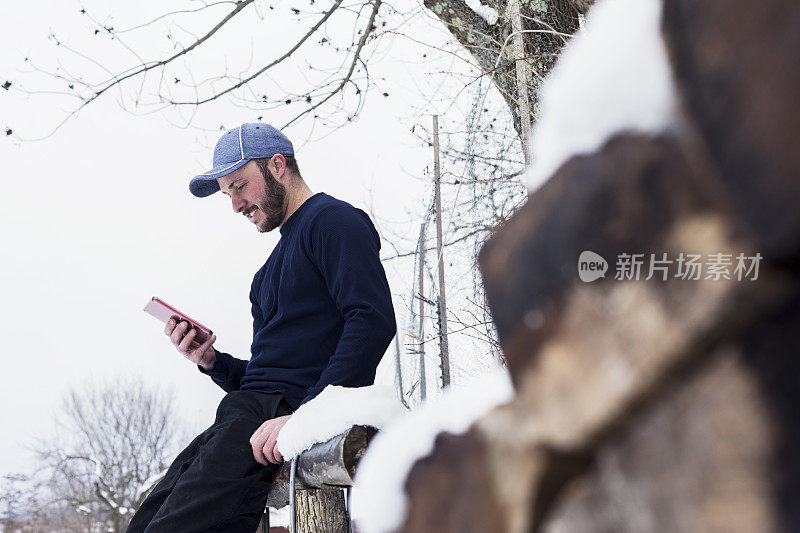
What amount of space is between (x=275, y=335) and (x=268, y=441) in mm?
343

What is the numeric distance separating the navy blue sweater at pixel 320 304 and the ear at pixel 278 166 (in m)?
0.28

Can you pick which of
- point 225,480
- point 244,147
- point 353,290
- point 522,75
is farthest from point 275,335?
point 522,75

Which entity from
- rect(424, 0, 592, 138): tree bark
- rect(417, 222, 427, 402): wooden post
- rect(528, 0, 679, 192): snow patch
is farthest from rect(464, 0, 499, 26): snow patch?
rect(528, 0, 679, 192): snow patch

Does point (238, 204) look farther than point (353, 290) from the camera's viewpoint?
Yes

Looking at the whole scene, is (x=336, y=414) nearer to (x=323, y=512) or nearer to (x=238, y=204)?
(x=323, y=512)

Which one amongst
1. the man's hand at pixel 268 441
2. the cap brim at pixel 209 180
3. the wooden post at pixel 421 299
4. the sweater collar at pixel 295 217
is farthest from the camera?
the wooden post at pixel 421 299

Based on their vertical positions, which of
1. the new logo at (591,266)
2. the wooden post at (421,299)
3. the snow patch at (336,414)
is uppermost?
the wooden post at (421,299)

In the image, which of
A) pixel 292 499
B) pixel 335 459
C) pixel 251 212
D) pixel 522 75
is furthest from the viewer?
pixel 522 75

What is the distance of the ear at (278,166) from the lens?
2.26 metres

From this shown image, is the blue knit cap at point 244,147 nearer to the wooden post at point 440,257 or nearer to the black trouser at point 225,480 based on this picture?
the black trouser at point 225,480

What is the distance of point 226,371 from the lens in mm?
2334

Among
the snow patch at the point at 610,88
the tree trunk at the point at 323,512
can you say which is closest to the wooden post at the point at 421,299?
the tree trunk at the point at 323,512

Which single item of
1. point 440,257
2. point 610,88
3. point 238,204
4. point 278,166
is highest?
point 440,257

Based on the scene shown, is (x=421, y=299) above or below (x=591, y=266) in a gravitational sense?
above
